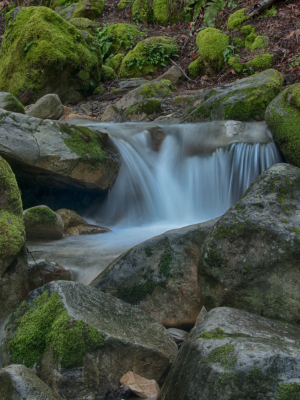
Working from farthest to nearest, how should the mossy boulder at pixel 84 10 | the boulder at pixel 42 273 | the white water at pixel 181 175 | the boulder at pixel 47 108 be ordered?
the mossy boulder at pixel 84 10 → the boulder at pixel 47 108 → the white water at pixel 181 175 → the boulder at pixel 42 273

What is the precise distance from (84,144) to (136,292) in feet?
11.0

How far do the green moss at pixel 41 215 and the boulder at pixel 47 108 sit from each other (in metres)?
4.13

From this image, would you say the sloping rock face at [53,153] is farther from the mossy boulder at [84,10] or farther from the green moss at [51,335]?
Answer: the mossy boulder at [84,10]

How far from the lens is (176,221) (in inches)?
261

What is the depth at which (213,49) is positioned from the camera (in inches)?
486

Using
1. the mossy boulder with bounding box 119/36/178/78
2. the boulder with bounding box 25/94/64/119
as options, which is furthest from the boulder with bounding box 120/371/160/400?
the mossy boulder with bounding box 119/36/178/78

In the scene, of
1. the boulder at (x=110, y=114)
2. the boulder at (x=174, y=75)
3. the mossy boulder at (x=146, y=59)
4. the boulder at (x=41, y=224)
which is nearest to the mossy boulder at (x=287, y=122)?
the boulder at (x=41, y=224)

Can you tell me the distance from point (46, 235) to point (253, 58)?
872 cm

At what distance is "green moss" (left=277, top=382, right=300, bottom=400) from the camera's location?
5.35ft

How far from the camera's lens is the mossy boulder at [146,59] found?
541 inches

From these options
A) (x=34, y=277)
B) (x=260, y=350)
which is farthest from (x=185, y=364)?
(x=34, y=277)

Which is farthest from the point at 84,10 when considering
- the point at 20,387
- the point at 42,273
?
the point at 20,387

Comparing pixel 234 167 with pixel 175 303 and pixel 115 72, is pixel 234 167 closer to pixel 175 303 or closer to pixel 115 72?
pixel 175 303

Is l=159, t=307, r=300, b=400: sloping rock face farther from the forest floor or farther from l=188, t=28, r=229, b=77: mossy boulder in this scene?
l=188, t=28, r=229, b=77: mossy boulder
